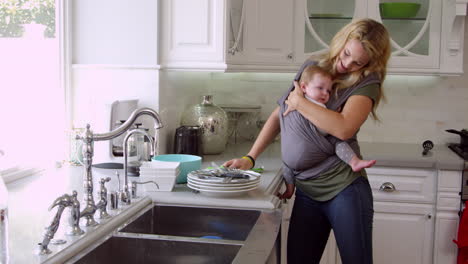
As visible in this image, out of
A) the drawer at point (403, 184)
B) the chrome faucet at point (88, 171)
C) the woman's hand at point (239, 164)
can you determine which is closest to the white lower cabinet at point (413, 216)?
the drawer at point (403, 184)

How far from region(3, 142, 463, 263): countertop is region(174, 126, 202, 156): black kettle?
104mm

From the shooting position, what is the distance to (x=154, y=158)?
2443 millimetres

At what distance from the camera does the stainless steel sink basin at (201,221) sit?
2.15 meters

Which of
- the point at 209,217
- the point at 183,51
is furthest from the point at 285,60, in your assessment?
the point at 209,217

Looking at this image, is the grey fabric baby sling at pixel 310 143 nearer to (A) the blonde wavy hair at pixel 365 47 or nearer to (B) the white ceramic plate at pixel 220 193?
(A) the blonde wavy hair at pixel 365 47

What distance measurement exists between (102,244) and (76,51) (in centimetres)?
139

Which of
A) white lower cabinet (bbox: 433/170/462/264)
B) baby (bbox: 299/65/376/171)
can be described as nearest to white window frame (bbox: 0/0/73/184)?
baby (bbox: 299/65/376/171)

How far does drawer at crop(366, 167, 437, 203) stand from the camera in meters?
3.21

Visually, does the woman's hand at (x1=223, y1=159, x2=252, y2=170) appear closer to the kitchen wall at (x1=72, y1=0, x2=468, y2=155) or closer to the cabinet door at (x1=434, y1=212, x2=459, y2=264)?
the kitchen wall at (x1=72, y1=0, x2=468, y2=155)

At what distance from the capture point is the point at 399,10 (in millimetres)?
3463

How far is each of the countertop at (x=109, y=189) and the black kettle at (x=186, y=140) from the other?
10cm

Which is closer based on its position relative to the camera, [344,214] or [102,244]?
[102,244]

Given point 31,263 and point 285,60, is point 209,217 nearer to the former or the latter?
point 31,263

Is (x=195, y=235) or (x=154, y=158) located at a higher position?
(x=154, y=158)
